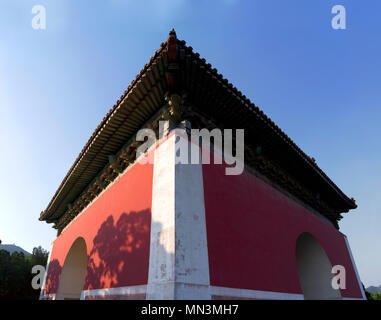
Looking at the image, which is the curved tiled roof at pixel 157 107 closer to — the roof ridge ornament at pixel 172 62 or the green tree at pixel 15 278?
the roof ridge ornament at pixel 172 62

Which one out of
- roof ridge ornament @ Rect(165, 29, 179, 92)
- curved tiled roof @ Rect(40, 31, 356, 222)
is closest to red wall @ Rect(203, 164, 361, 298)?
curved tiled roof @ Rect(40, 31, 356, 222)

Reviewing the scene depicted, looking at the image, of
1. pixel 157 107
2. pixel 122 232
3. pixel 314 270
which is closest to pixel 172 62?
pixel 157 107

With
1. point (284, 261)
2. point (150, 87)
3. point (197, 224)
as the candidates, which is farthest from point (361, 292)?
point (150, 87)

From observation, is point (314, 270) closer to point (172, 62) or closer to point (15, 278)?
point (172, 62)

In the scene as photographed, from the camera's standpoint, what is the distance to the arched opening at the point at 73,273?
22.4 feet

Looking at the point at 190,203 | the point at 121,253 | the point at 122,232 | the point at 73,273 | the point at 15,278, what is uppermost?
the point at 190,203

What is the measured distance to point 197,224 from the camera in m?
2.94

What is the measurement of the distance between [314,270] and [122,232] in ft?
19.5

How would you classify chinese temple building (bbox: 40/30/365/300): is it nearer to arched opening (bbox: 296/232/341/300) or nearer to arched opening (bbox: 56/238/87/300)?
arched opening (bbox: 296/232/341/300)

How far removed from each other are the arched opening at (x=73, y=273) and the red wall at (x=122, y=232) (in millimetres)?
1880

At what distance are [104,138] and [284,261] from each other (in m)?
4.53

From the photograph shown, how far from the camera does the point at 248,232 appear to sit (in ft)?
12.4

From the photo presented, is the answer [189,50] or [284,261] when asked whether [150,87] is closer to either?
[189,50]
